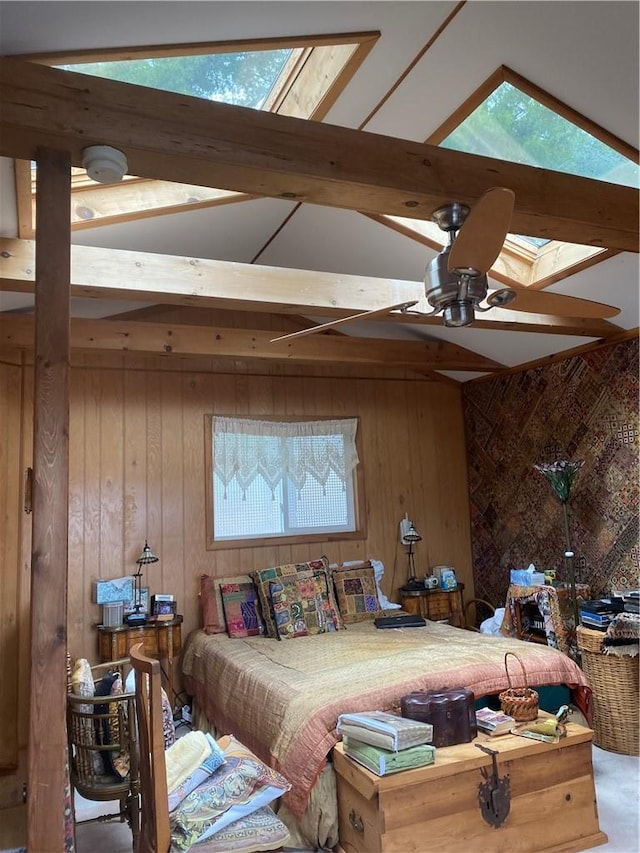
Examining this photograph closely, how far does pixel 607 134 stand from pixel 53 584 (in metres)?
2.68

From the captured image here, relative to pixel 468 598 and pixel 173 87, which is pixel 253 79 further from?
pixel 468 598

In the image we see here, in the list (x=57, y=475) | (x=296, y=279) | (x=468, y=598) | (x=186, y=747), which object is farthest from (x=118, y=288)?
(x=468, y=598)

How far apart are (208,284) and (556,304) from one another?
161 centimetres

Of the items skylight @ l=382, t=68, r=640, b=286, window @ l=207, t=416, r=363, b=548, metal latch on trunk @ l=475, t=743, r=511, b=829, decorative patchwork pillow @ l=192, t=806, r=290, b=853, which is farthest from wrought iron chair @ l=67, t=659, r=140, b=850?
skylight @ l=382, t=68, r=640, b=286

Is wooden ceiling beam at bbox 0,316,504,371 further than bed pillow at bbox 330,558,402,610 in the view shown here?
No

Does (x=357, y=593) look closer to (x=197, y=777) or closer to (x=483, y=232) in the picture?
(x=197, y=777)

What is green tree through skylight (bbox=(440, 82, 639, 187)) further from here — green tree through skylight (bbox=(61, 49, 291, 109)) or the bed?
the bed

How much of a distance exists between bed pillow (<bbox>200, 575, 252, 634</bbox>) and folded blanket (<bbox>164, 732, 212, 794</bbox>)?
1.85 metres

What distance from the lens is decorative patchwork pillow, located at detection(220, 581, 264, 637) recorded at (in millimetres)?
4359

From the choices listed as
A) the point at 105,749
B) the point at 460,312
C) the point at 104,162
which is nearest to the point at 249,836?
the point at 105,749

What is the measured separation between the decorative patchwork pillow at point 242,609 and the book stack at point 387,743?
181 cm

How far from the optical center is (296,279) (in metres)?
3.32

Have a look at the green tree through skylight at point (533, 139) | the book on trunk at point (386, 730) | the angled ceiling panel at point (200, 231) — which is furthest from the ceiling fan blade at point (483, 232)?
the book on trunk at point (386, 730)

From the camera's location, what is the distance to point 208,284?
310cm
